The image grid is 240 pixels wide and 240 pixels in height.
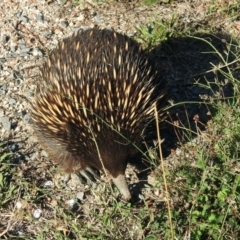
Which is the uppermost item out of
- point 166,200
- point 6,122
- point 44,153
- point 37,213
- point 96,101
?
point 96,101

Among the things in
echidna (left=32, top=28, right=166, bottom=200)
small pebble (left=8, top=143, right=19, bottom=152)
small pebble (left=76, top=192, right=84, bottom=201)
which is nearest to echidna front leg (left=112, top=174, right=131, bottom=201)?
echidna (left=32, top=28, right=166, bottom=200)

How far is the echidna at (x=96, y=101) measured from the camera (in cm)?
341

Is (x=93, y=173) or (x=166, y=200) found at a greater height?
(x=166, y=200)

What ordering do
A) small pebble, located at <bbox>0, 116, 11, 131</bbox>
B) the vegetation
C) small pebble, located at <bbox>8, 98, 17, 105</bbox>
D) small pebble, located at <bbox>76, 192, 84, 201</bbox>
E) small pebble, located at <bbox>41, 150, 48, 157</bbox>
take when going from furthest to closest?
1. small pebble, located at <bbox>8, 98, 17, 105</bbox>
2. small pebble, located at <bbox>0, 116, 11, 131</bbox>
3. small pebble, located at <bbox>41, 150, 48, 157</bbox>
4. small pebble, located at <bbox>76, 192, 84, 201</bbox>
5. the vegetation

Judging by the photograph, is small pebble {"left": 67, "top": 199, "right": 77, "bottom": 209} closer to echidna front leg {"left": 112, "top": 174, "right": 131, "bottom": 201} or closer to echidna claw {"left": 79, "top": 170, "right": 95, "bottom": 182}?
echidna claw {"left": 79, "top": 170, "right": 95, "bottom": 182}

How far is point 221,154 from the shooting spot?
3.44 metres

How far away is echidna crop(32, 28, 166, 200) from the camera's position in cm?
341

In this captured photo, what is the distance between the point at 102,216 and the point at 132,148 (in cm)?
40

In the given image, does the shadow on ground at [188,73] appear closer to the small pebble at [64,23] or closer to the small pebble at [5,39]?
the small pebble at [64,23]

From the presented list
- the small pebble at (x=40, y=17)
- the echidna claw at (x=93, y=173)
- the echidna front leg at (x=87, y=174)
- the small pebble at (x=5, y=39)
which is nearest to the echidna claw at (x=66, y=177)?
the echidna front leg at (x=87, y=174)

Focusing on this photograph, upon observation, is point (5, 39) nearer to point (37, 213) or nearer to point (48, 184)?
point (48, 184)

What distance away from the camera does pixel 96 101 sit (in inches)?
135

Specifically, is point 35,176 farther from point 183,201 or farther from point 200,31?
point 200,31

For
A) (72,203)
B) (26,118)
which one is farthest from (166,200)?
(26,118)
